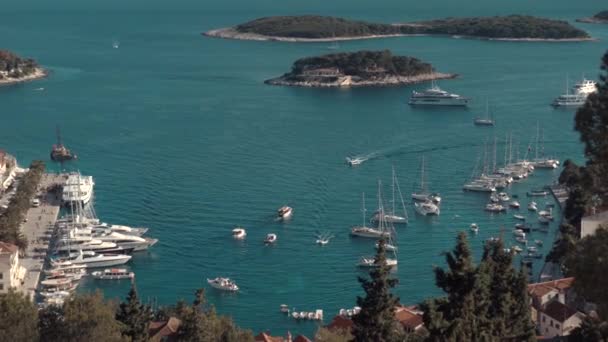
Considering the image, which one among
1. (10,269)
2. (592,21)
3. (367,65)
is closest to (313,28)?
(367,65)

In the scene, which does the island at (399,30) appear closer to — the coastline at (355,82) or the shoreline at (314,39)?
the shoreline at (314,39)

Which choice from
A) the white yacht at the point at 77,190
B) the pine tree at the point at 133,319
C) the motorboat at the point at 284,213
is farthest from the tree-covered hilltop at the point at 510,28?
the pine tree at the point at 133,319

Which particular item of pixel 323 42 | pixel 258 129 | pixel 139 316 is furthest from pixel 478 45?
pixel 139 316

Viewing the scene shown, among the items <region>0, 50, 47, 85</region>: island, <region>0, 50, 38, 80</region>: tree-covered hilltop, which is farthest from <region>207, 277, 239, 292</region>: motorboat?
<region>0, 50, 38, 80</region>: tree-covered hilltop

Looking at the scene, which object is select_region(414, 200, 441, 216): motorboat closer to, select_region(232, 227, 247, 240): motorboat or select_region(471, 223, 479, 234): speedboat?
select_region(471, 223, 479, 234): speedboat

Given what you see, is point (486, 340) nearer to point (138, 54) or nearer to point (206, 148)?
point (206, 148)
